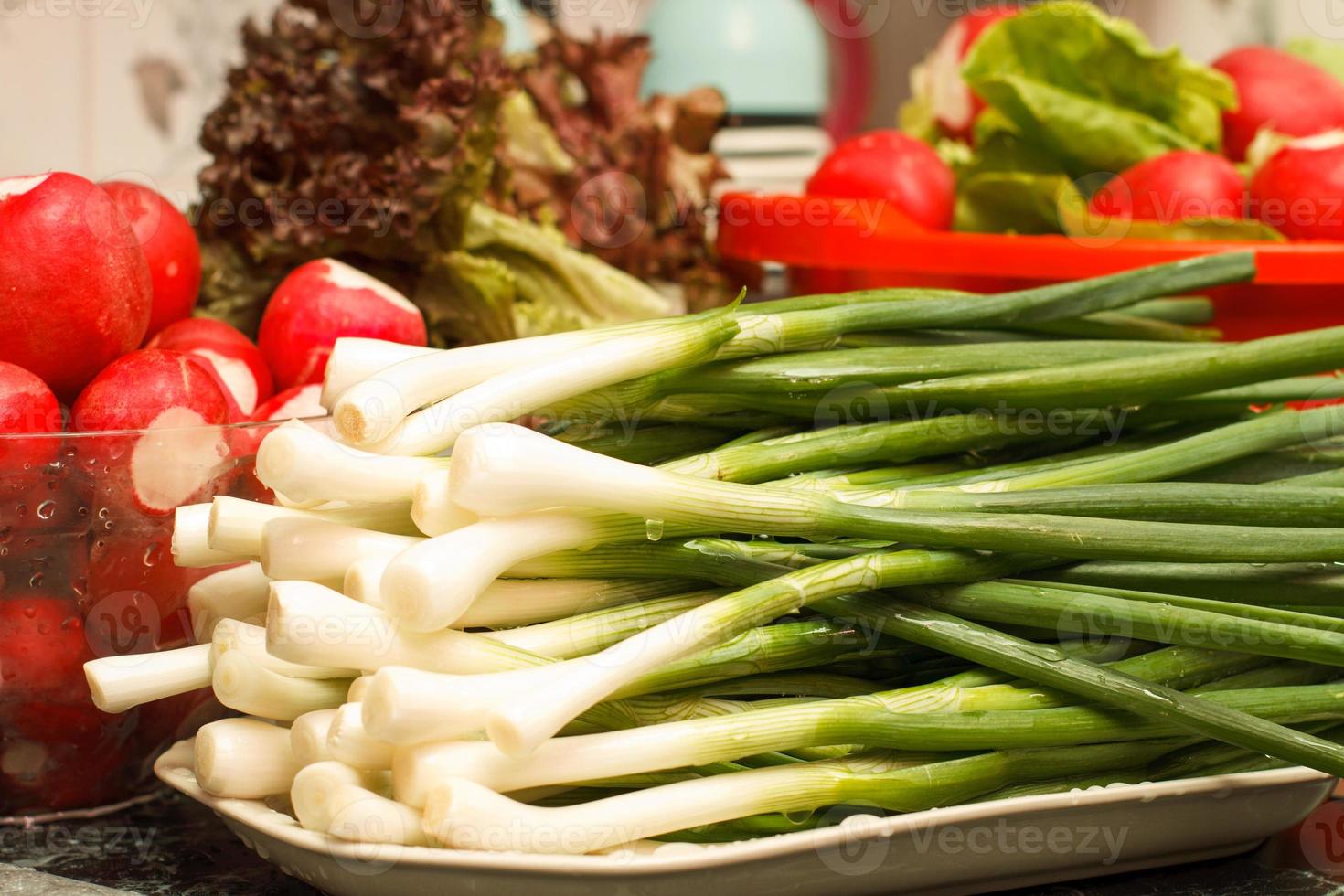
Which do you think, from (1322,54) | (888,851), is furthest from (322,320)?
(1322,54)

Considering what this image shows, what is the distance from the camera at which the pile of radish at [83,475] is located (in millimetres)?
813

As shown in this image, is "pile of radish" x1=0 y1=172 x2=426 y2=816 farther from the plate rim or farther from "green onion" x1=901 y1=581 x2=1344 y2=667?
"green onion" x1=901 y1=581 x2=1344 y2=667

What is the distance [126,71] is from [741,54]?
3.08 ft

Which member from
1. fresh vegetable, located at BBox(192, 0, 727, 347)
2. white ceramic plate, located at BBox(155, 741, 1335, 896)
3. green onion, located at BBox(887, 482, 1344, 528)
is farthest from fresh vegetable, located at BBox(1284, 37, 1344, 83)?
white ceramic plate, located at BBox(155, 741, 1335, 896)

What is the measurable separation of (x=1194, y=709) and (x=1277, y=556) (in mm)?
111

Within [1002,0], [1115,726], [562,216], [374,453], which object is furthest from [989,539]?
[1002,0]

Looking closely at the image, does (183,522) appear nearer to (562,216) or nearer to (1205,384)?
(1205,384)

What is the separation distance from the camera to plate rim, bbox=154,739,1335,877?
638 mm

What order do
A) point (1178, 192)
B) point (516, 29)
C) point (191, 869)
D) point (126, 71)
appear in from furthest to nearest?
point (516, 29)
point (126, 71)
point (1178, 192)
point (191, 869)

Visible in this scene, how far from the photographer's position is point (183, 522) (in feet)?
2.60

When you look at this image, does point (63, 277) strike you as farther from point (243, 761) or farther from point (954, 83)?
point (954, 83)

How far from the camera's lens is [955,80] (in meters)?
1.76

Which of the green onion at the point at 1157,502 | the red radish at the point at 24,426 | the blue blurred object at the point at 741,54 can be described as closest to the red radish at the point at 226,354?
the red radish at the point at 24,426

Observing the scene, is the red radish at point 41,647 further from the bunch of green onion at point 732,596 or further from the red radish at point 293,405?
the red radish at point 293,405
